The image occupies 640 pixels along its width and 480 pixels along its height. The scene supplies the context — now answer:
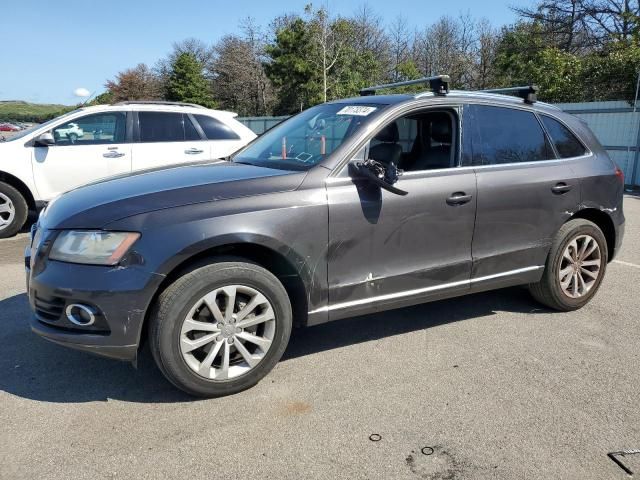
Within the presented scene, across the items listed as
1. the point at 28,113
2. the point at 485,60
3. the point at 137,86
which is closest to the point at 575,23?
the point at 485,60

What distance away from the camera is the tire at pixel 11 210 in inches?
292

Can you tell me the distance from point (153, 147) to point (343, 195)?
208 inches

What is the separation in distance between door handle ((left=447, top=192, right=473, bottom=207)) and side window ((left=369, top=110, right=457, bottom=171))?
25 cm

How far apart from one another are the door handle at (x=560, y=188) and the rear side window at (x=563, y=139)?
282 mm

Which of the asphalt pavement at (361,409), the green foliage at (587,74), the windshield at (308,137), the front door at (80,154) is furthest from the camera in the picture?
the green foliage at (587,74)

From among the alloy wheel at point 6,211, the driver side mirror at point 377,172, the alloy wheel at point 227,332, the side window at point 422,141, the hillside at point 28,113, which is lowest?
the alloy wheel at point 227,332

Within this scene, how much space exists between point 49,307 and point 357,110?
93.2 inches

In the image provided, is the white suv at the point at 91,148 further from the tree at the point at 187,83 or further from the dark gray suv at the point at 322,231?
A: the tree at the point at 187,83

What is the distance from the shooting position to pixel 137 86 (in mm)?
55594

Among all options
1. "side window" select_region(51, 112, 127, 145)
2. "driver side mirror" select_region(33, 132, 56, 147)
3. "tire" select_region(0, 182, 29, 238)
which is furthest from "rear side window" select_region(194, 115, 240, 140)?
"tire" select_region(0, 182, 29, 238)

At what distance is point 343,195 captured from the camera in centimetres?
338

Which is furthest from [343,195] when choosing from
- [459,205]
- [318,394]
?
[318,394]

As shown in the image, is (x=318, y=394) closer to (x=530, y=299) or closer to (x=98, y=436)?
(x=98, y=436)

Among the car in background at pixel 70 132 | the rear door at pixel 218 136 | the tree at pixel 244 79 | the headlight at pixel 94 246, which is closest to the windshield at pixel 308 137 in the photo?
the headlight at pixel 94 246
